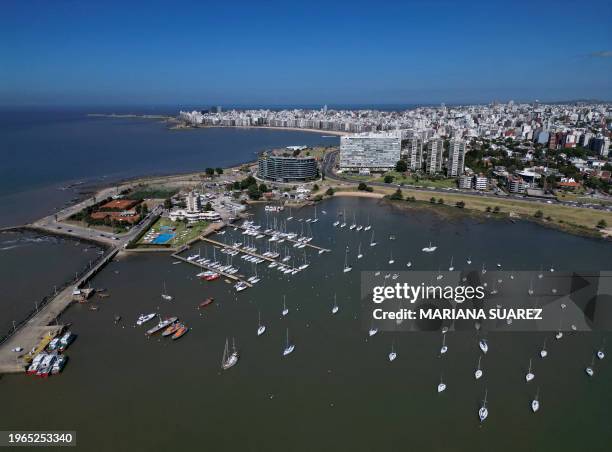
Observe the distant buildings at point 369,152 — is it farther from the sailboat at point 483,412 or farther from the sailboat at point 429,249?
the sailboat at point 483,412

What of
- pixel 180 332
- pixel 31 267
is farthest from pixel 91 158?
pixel 180 332

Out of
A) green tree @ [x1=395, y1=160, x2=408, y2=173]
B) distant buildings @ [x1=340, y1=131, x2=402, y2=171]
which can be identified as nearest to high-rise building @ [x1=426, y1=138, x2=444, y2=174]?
green tree @ [x1=395, y1=160, x2=408, y2=173]

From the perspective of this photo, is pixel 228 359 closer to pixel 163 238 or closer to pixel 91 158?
pixel 163 238

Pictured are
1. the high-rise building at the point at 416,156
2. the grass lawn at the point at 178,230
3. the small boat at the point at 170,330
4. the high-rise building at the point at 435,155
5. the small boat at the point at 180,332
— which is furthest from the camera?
the high-rise building at the point at 416,156

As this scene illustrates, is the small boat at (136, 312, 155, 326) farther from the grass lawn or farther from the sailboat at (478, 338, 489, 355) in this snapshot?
the sailboat at (478, 338, 489, 355)

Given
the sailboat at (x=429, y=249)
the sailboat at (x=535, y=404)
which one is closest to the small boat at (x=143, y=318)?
the sailboat at (x=535, y=404)
